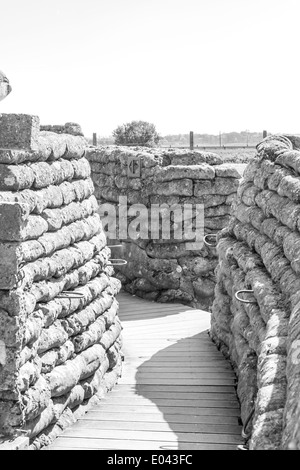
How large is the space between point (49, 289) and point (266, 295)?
1.61 meters

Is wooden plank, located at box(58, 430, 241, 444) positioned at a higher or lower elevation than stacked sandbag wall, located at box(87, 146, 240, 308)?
lower

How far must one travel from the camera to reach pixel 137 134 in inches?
1073

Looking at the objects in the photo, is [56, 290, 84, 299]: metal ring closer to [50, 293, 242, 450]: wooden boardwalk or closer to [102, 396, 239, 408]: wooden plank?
[50, 293, 242, 450]: wooden boardwalk

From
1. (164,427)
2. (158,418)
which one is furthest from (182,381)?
(164,427)

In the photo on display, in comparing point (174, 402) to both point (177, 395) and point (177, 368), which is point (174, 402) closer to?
point (177, 395)

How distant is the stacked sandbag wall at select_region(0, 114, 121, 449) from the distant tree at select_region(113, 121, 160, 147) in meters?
19.4

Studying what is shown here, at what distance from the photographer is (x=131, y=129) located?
27516mm

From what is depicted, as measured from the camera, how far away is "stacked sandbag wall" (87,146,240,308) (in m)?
11.6

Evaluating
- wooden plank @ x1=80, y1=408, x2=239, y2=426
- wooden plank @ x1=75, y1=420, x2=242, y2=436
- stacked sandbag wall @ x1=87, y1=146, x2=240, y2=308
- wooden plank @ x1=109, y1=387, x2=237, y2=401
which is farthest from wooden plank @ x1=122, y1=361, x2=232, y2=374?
stacked sandbag wall @ x1=87, y1=146, x2=240, y2=308

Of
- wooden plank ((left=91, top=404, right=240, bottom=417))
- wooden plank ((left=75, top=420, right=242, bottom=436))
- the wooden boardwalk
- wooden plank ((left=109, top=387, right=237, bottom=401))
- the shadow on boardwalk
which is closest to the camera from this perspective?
the wooden boardwalk

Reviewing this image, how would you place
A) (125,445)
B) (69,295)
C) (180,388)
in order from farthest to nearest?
(180,388) < (69,295) < (125,445)

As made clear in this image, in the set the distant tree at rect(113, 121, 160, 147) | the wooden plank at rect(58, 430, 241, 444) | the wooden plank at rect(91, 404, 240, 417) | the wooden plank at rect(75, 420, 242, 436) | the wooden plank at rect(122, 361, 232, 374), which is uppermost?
the distant tree at rect(113, 121, 160, 147)

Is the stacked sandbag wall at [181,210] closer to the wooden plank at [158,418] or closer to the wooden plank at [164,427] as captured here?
the wooden plank at [158,418]

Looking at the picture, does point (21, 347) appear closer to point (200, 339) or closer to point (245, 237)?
point (245, 237)
